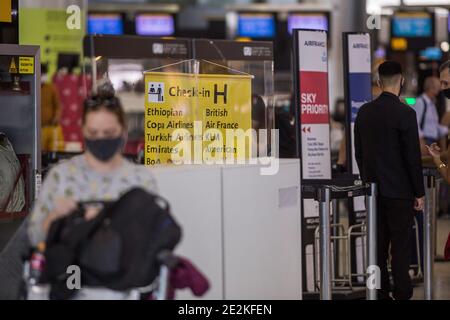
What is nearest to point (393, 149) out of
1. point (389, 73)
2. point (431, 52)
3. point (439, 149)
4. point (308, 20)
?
point (439, 149)

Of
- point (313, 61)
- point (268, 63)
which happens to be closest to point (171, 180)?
point (313, 61)

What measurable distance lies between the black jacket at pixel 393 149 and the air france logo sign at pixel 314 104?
84cm

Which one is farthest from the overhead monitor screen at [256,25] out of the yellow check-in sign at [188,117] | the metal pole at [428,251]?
the yellow check-in sign at [188,117]

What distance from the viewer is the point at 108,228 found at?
14.2 feet

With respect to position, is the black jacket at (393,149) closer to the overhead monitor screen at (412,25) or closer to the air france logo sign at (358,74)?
the air france logo sign at (358,74)

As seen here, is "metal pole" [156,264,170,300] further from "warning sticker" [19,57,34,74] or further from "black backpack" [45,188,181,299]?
"warning sticker" [19,57,34,74]

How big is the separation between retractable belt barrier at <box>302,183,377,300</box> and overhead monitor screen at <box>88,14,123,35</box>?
18658 mm

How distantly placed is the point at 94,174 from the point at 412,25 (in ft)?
64.7

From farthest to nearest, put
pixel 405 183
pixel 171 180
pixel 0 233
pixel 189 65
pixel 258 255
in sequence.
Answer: pixel 189 65 < pixel 405 183 < pixel 0 233 < pixel 258 255 < pixel 171 180

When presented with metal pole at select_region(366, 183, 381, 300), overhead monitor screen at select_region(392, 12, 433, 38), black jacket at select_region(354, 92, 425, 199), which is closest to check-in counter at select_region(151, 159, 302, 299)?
metal pole at select_region(366, 183, 381, 300)

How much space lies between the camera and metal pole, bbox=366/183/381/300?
7.29 meters

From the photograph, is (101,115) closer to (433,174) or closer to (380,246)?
(380,246)

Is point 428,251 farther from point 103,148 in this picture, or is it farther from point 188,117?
point 103,148

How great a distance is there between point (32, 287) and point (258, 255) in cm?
175
